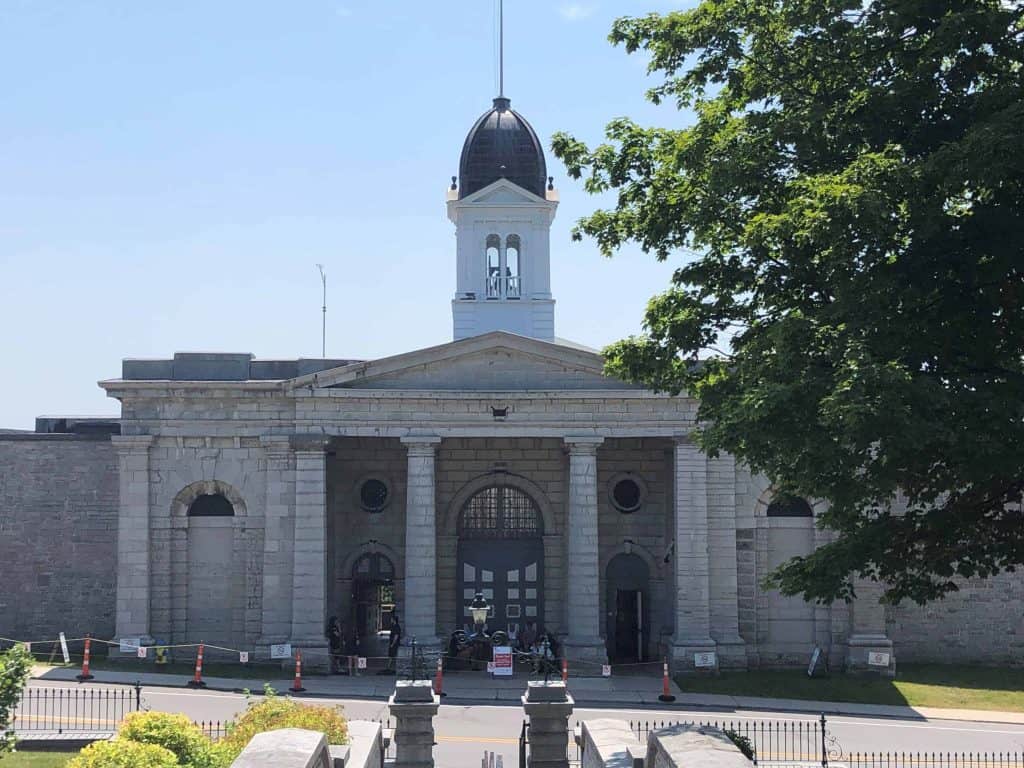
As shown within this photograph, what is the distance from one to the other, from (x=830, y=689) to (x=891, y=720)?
11.4 feet

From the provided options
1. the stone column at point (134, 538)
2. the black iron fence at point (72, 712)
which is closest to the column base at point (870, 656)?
the black iron fence at point (72, 712)

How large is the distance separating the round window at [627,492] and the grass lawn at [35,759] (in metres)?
19.8

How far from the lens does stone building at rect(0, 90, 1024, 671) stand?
36.2m

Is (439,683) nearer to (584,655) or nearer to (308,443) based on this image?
(584,655)

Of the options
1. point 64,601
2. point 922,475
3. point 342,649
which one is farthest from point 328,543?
point 922,475

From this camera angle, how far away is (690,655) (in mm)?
35688

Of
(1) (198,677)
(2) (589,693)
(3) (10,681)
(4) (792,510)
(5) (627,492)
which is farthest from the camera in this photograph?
(5) (627,492)

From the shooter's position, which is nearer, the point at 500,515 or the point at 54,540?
the point at 54,540

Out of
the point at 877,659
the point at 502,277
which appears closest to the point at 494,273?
the point at 502,277

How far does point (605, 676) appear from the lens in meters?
35.2

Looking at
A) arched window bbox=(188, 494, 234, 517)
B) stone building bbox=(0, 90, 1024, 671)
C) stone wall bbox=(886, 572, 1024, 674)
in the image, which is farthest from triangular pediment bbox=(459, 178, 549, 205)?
stone wall bbox=(886, 572, 1024, 674)

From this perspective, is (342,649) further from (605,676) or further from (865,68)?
(865,68)

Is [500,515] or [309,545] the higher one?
[500,515]

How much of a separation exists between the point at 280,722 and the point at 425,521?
1807 cm
